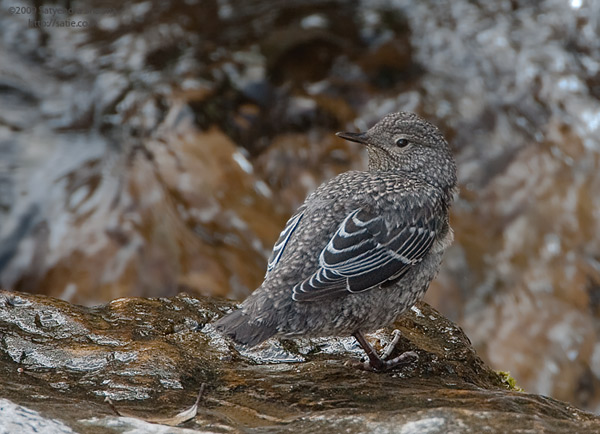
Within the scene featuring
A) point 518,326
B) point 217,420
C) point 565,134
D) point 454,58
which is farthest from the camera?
point 454,58

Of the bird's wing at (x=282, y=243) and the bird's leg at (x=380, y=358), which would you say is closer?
the bird's leg at (x=380, y=358)

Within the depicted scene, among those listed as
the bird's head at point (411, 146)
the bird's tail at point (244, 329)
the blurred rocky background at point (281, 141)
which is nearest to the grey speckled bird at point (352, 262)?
the bird's tail at point (244, 329)

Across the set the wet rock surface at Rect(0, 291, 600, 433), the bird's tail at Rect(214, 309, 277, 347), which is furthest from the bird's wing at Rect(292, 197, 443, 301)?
the wet rock surface at Rect(0, 291, 600, 433)

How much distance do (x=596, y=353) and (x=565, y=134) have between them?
8.77 ft

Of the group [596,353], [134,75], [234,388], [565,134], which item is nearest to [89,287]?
[134,75]

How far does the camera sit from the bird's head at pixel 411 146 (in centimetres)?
517

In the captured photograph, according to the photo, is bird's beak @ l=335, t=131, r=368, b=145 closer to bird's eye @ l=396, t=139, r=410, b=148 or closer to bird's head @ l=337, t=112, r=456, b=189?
bird's head @ l=337, t=112, r=456, b=189

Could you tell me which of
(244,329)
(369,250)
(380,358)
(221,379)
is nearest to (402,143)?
(369,250)

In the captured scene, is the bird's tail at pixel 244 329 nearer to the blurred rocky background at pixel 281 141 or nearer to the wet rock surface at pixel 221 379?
the wet rock surface at pixel 221 379

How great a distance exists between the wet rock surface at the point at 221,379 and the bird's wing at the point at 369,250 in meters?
0.44

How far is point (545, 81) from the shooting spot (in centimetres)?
956

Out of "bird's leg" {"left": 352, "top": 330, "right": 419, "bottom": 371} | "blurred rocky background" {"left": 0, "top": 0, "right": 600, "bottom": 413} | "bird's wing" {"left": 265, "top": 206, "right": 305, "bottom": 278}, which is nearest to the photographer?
"bird's leg" {"left": 352, "top": 330, "right": 419, "bottom": 371}

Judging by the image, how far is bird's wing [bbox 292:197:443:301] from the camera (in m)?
4.06

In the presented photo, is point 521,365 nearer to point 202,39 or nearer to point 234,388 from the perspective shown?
point 234,388
